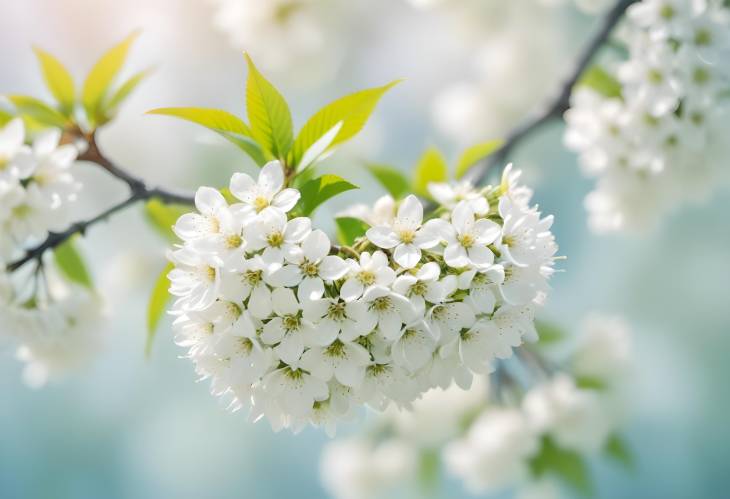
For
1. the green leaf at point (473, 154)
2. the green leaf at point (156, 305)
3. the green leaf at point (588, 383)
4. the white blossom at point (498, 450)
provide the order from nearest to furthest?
the green leaf at point (156, 305), the green leaf at point (473, 154), the white blossom at point (498, 450), the green leaf at point (588, 383)

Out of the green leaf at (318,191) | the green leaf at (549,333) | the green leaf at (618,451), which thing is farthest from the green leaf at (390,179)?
the green leaf at (618,451)

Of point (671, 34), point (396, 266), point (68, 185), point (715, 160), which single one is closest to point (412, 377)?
point (396, 266)

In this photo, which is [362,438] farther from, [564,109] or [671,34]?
[671,34]

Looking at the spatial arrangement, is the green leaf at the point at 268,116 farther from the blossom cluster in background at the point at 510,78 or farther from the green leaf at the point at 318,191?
the blossom cluster in background at the point at 510,78

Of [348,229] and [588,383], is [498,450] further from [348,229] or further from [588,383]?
[348,229]

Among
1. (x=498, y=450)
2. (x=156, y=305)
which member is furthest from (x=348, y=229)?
(x=498, y=450)
